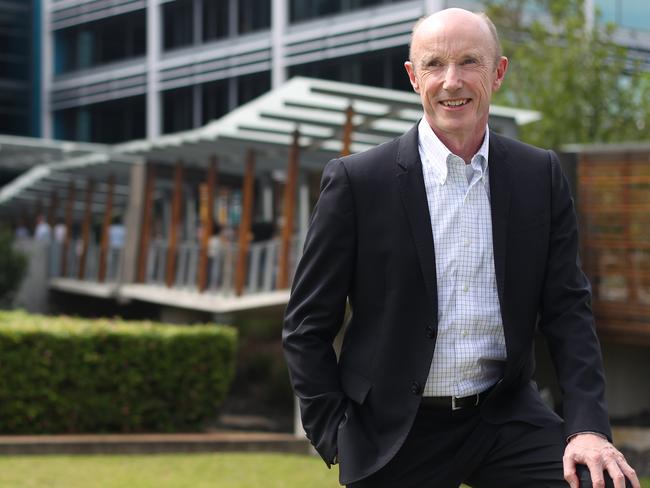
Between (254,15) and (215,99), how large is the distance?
3.68 metres

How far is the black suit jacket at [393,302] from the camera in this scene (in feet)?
10.3

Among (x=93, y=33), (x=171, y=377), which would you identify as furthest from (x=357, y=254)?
(x=93, y=33)

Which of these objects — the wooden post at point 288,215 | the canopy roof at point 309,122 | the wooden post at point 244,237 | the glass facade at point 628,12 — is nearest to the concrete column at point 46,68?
the glass facade at point 628,12

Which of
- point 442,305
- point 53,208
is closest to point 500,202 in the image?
point 442,305

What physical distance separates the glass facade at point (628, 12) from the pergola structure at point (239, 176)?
37.4 feet

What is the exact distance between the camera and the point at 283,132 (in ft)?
66.2

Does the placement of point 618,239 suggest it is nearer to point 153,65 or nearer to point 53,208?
point 53,208

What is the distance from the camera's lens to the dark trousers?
314cm

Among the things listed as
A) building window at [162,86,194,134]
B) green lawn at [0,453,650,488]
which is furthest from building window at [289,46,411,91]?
green lawn at [0,453,650,488]

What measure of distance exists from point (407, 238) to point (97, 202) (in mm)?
35117

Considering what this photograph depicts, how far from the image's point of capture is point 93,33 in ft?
162

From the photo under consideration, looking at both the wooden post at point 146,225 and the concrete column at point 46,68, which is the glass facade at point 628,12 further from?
the concrete column at point 46,68

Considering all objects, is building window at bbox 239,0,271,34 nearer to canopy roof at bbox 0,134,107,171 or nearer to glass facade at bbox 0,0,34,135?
canopy roof at bbox 0,134,107,171

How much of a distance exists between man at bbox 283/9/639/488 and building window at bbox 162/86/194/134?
41.7 meters
